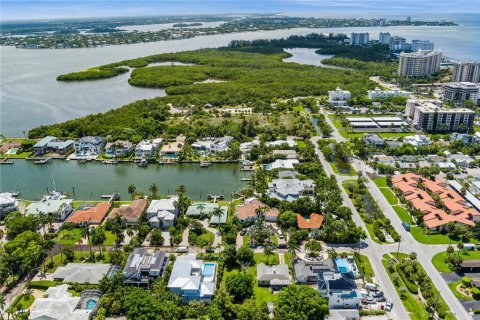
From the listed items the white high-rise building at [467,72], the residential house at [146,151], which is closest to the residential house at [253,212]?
the residential house at [146,151]

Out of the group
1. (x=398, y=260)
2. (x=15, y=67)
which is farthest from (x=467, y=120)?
(x=15, y=67)

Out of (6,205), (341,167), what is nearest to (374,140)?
(341,167)

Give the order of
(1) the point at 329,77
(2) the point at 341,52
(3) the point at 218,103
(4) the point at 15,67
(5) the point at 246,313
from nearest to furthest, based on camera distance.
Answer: (5) the point at 246,313 < (3) the point at 218,103 < (1) the point at 329,77 < (4) the point at 15,67 < (2) the point at 341,52

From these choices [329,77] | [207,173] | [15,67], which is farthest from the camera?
[15,67]

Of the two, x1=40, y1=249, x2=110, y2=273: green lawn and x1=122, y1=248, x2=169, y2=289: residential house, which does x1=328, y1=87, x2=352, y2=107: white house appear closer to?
x1=122, y1=248, x2=169, y2=289: residential house

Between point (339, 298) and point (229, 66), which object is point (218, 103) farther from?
point (339, 298)

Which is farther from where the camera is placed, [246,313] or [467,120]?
[467,120]

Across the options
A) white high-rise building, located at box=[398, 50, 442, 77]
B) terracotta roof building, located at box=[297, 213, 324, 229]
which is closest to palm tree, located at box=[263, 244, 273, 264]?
terracotta roof building, located at box=[297, 213, 324, 229]
